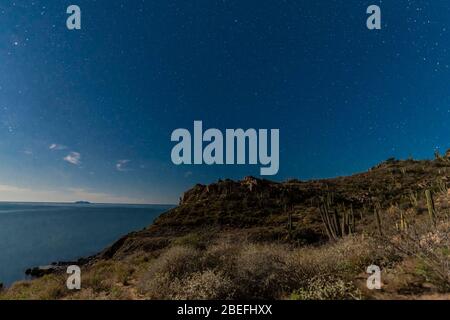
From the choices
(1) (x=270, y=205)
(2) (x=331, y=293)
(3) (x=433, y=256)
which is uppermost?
(3) (x=433, y=256)

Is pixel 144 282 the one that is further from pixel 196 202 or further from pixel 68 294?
pixel 196 202

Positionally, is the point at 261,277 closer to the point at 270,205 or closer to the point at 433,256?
the point at 433,256

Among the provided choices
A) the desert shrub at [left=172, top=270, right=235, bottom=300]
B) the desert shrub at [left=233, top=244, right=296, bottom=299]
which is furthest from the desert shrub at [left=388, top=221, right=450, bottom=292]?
the desert shrub at [left=172, top=270, right=235, bottom=300]

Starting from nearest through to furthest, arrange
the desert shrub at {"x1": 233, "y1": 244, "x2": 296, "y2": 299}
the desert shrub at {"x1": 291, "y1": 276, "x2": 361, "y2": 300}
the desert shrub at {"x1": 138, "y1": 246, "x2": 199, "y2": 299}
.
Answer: the desert shrub at {"x1": 291, "y1": 276, "x2": 361, "y2": 300}
the desert shrub at {"x1": 233, "y1": 244, "x2": 296, "y2": 299}
the desert shrub at {"x1": 138, "y1": 246, "x2": 199, "y2": 299}

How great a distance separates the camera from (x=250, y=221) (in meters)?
28.0

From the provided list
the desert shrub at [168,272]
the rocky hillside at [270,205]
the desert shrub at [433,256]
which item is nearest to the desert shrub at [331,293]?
the desert shrub at [433,256]

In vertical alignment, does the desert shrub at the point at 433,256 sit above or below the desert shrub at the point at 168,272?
above

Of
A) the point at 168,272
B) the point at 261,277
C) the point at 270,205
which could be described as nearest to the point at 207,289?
the point at 261,277

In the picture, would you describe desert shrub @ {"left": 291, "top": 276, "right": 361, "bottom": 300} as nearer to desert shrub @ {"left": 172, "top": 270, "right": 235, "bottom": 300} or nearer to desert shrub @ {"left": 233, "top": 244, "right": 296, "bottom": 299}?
desert shrub @ {"left": 233, "top": 244, "right": 296, "bottom": 299}

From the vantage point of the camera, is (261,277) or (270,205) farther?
(270,205)

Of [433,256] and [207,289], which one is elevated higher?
[433,256]

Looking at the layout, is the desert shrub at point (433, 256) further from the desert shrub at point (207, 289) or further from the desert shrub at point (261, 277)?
the desert shrub at point (207, 289)
